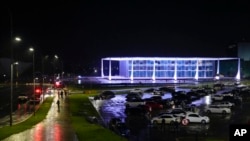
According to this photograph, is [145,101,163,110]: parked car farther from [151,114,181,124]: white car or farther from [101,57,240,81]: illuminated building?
[101,57,240,81]: illuminated building

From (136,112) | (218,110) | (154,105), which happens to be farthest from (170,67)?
(136,112)

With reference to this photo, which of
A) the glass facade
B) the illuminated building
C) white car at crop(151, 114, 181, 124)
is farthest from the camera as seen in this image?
the glass facade

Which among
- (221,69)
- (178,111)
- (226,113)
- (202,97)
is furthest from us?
(221,69)

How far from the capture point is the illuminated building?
5743 inches

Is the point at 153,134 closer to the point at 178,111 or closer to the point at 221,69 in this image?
the point at 178,111

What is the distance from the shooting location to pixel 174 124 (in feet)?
110

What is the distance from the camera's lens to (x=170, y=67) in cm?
14775

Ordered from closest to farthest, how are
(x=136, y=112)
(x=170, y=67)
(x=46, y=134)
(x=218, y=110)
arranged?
1. (x=46, y=134)
2. (x=136, y=112)
3. (x=218, y=110)
4. (x=170, y=67)

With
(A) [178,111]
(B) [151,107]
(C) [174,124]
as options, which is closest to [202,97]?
(B) [151,107]

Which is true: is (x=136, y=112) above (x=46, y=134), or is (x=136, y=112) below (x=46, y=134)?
below

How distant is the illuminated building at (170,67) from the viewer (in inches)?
5743

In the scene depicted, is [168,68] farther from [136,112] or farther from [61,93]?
[136,112]

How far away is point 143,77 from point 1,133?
Result: 409ft

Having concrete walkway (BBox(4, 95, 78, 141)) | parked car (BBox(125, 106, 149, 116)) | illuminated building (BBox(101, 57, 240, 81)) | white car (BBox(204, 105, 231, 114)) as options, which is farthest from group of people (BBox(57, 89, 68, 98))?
illuminated building (BBox(101, 57, 240, 81))
